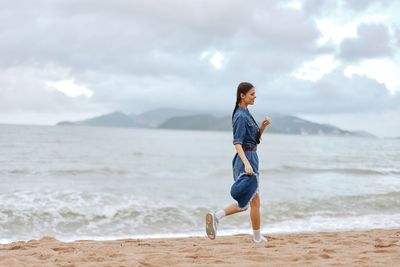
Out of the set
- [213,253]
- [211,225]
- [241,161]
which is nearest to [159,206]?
[211,225]

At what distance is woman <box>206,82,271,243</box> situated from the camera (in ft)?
18.8

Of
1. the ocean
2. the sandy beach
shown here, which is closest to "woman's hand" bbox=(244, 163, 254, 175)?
the sandy beach

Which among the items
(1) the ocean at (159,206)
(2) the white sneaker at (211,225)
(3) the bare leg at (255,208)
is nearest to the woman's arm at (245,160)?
(3) the bare leg at (255,208)

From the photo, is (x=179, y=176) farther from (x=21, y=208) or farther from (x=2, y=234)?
(x=2, y=234)

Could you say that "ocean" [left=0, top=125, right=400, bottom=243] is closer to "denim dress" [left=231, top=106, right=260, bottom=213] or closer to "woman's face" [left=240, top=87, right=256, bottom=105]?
"denim dress" [left=231, top=106, right=260, bottom=213]

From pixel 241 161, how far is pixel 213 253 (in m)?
1.12

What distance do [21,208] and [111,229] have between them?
272cm

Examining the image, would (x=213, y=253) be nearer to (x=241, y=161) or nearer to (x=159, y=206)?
(x=241, y=161)

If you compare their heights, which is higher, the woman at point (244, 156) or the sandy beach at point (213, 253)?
the woman at point (244, 156)

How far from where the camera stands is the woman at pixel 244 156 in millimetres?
5727

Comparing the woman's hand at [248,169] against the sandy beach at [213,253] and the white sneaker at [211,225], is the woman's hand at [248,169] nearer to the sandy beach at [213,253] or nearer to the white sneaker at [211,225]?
the white sneaker at [211,225]

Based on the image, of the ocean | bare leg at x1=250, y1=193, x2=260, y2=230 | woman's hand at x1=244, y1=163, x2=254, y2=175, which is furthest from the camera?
the ocean

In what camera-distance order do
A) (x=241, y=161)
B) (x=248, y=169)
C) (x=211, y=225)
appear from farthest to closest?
(x=211, y=225) → (x=241, y=161) → (x=248, y=169)

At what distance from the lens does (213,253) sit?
546cm
